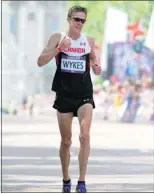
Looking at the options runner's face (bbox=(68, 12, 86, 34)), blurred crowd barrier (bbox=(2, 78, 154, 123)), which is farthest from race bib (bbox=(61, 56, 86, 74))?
blurred crowd barrier (bbox=(2, 78, 154, 123))

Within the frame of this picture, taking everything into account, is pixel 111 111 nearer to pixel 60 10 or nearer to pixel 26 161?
pixel 26 161

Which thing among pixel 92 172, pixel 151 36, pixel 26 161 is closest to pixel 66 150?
pixel 92 172

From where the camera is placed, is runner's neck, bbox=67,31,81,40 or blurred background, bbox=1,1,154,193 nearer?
runner's neck, bbox=67,31,81,40

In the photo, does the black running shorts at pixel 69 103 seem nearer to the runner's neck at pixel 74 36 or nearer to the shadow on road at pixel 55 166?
the runner's neck at pixel 74 36

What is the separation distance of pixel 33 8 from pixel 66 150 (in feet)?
299

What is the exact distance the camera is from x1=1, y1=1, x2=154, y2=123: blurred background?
41719mm

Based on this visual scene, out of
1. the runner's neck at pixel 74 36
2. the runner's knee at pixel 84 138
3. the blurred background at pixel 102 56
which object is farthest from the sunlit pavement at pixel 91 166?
the blurred background at pixel 102 56

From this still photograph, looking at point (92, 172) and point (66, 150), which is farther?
point (92, 172)

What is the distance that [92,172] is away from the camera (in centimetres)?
1331

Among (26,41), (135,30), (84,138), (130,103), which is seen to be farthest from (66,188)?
(26,41)

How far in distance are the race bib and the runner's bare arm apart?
0.54ft

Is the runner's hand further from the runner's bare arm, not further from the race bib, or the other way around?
the race bib

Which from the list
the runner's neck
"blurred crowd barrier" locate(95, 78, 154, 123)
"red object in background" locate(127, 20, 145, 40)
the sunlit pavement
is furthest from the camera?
"red object in background" locate(127, 20, 145, 40)

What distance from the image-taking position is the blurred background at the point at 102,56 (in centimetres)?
4172
